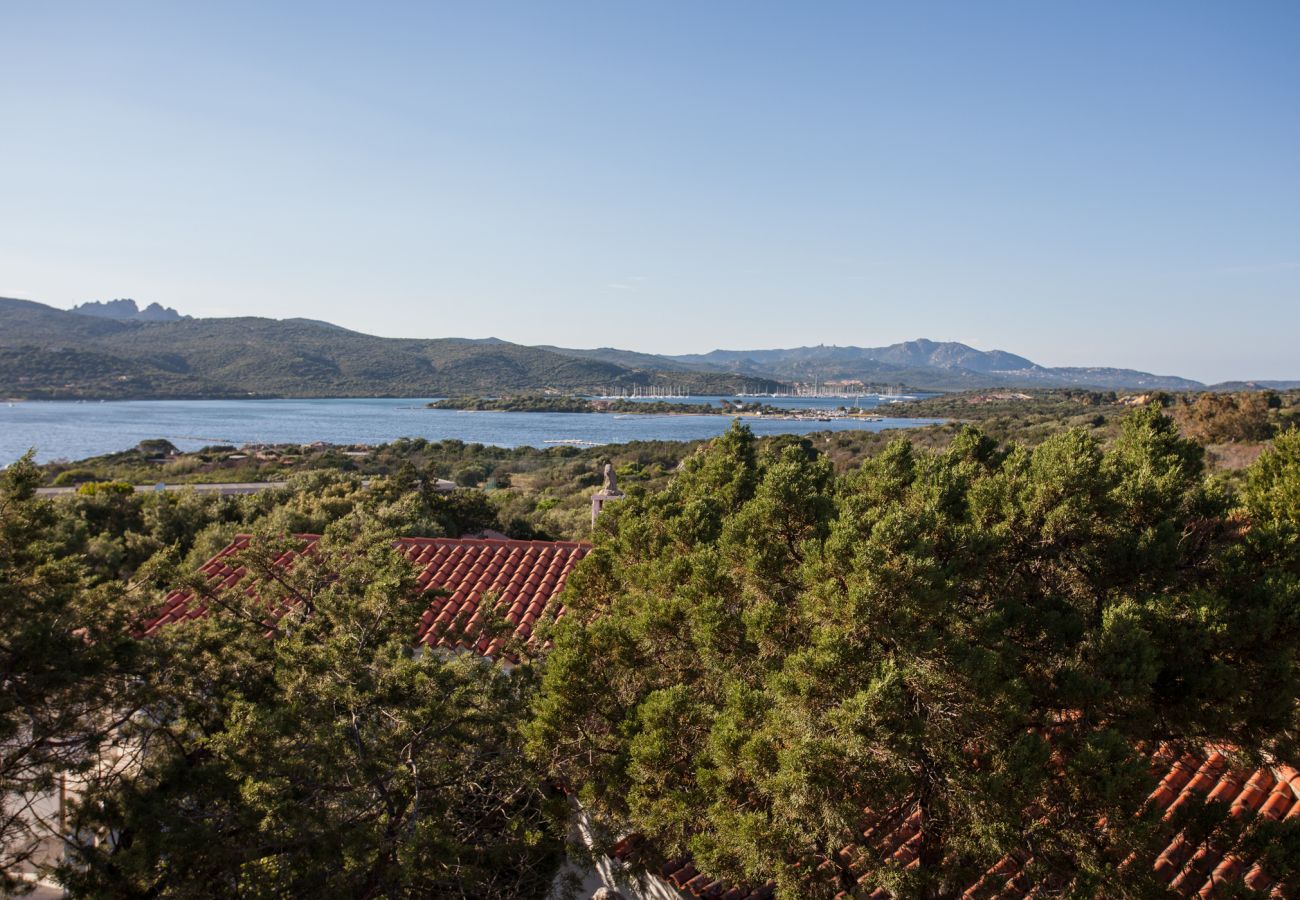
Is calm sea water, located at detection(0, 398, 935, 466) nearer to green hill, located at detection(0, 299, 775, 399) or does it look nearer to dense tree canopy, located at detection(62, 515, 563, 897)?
green hill, located at detection(0, 299, 775, 399)

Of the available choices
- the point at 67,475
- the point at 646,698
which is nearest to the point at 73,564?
the point at 646,698

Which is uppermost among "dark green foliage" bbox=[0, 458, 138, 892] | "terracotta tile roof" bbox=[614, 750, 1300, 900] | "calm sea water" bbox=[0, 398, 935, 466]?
"dark green foliage" bbox=[0, 458, 138, 892]

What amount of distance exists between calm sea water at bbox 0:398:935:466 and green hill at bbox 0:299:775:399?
20.3 ft

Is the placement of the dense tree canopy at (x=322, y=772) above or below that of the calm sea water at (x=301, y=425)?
above

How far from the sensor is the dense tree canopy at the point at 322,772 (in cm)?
489

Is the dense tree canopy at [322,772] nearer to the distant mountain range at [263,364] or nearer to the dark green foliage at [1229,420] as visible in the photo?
the dark green foliage at [1229,420]

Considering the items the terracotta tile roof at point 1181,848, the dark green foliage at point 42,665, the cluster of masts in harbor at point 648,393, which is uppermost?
the dark green foliage at point 42,665

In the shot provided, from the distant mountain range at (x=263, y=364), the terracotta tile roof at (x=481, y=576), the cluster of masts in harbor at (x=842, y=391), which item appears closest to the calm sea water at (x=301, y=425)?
the distant mountain range at (x=263, y=364)

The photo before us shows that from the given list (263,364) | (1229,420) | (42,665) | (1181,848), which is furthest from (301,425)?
(1181,848)

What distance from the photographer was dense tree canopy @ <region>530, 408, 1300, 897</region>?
4.41 meters

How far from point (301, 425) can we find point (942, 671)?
91.2 m

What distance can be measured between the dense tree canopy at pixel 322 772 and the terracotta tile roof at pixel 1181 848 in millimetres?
1200

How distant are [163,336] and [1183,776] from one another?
174m

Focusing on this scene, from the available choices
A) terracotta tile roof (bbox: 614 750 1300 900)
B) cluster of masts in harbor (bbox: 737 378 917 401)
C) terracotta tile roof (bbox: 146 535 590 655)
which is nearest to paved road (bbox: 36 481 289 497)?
terracotta tile roof (bbox: 146 535 590 655)
